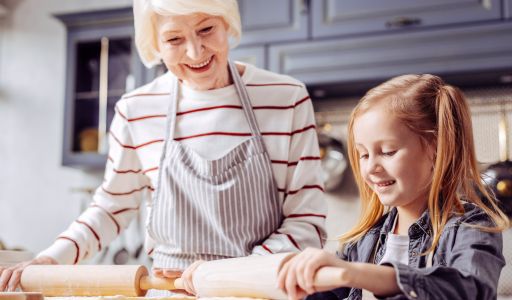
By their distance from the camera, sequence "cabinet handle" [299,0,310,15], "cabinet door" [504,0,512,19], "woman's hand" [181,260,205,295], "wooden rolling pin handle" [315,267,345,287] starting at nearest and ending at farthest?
"wooden rolling pin handle" [315,267,345,287]
"woman's hand" [181,260,205,295]
"cabinet door" [504,0,512,19]
"cabinet handle" [299,0,310,15]

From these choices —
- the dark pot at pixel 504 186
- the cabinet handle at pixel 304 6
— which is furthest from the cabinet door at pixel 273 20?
the dark pot at pixel 504 186

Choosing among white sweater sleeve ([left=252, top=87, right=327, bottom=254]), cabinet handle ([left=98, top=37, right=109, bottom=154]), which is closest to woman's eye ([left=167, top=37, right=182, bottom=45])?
white sweater sleeve ([left=252, top=87, right=327, bottom=254])

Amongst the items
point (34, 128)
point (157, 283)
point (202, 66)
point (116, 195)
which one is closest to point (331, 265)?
point (157, 283)

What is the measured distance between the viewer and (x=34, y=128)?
3355mm

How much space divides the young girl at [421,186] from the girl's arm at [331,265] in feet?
0.33

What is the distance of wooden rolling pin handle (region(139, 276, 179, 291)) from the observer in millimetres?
958

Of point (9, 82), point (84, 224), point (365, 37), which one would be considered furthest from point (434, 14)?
point (9, 82)

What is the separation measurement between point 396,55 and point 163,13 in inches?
53.8

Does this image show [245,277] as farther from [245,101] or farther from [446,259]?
A: [245,101]

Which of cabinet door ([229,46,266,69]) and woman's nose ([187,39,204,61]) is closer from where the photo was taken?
woman's nose ([187,39,204,61])

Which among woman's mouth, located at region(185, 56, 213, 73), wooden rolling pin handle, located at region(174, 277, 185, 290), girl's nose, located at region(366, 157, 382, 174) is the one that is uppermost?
woman's mouth, located at region(185, 56, 213, 73)

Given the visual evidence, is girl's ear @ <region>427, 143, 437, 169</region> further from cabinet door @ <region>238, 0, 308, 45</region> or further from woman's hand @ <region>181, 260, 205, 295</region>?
cabinet door @ <region>238, 0, 308, 45</region>

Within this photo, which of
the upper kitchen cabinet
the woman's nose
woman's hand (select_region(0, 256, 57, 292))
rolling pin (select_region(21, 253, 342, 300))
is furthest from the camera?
the upper kitchen cabinet

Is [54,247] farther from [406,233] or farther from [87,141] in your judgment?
[87,141]
